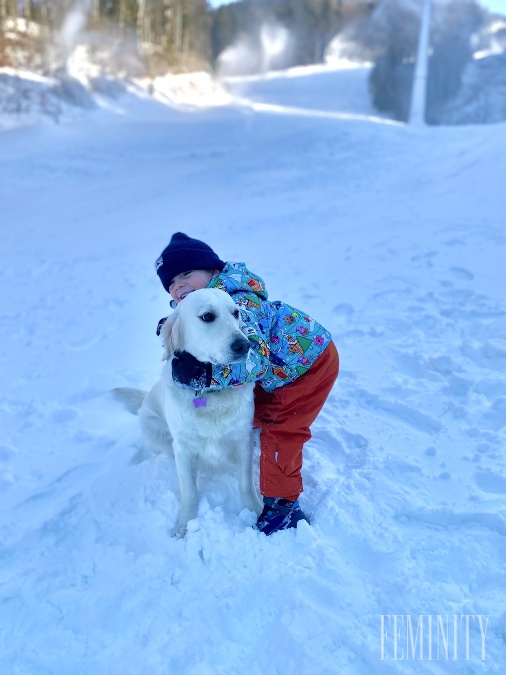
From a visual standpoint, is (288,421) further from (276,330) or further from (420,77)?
(420,77)

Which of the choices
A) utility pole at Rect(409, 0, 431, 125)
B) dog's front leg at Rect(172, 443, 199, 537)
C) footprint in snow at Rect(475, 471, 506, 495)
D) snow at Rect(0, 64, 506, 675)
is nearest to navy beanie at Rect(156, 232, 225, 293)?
dog's front leg at Rect(172, 443, 199, 537)

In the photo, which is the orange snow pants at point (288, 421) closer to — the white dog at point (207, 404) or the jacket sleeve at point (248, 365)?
the white dog at point (207, 404)

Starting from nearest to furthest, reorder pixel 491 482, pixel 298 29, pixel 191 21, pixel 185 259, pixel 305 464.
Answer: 1. pixel 491 482
2. pixel 185 259
3. pixel 305 464
4. pixel 191 21
5. pixel 298 29

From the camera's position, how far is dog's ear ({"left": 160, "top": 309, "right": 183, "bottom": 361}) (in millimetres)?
2006

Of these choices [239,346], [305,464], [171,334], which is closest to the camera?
[239,346]

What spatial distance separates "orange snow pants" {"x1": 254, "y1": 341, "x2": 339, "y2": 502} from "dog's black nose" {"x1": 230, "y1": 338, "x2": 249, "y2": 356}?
46 cm

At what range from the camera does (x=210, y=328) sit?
1.91m

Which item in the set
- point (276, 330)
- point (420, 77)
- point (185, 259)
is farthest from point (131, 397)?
point (420, 77)

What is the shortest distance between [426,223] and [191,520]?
4367 mm

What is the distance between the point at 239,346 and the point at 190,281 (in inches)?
23.3

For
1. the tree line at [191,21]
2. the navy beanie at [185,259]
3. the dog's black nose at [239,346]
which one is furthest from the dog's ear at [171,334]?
the tree line at [191,21]

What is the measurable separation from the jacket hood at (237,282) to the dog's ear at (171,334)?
0.93 ft

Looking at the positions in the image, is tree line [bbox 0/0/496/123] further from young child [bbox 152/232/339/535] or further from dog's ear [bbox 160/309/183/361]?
dog's ear [bbox 160/309/183/361]

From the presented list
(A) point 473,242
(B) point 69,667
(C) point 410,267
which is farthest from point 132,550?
(A) point 473,242
